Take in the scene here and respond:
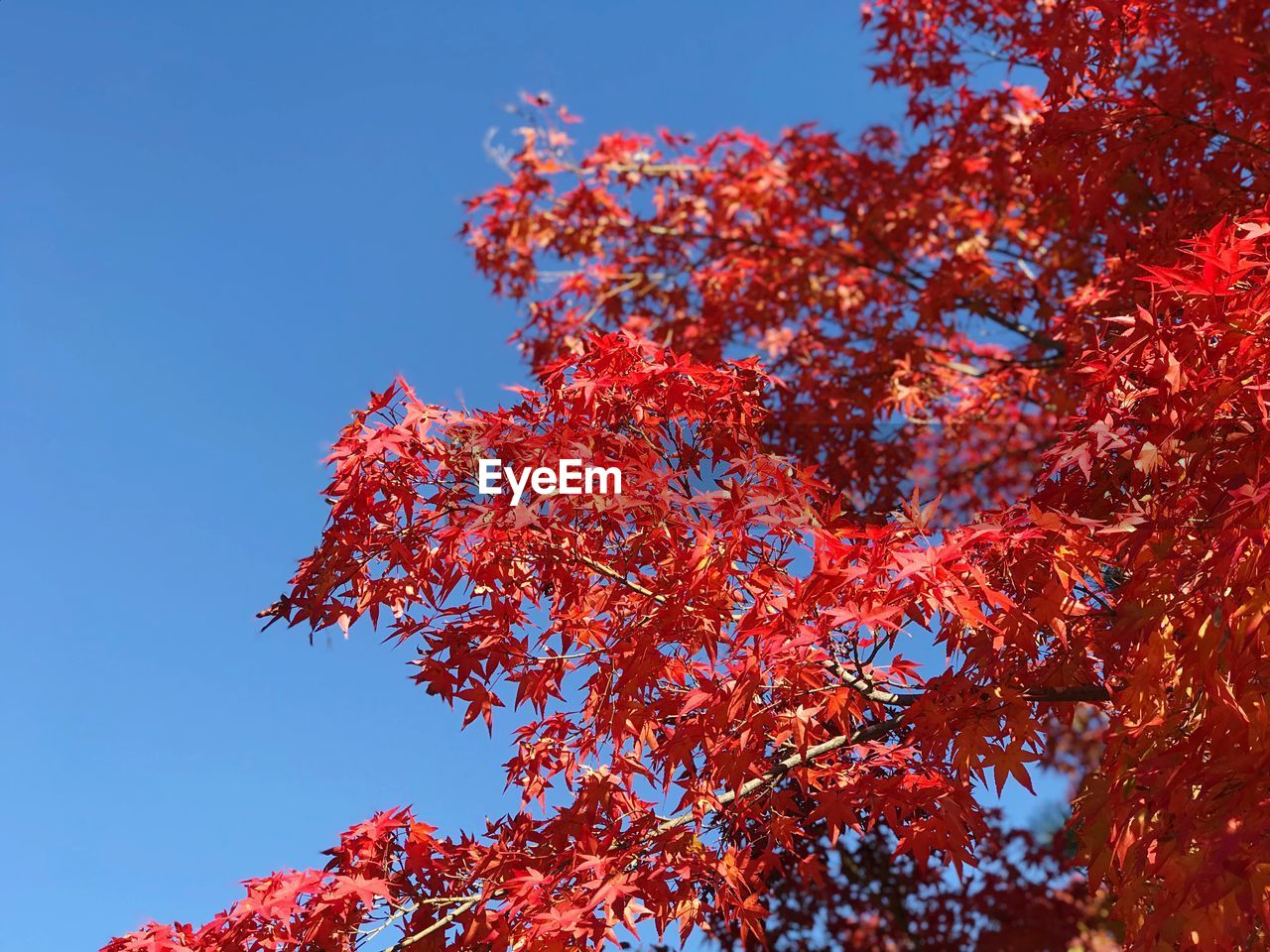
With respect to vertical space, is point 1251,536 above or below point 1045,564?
below

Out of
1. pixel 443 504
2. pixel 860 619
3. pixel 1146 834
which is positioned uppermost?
pixel 443 504

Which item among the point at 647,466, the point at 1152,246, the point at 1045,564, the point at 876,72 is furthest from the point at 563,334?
the point at 1045,564

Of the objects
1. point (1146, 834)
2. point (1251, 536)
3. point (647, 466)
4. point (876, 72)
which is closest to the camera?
point (1251, 536)

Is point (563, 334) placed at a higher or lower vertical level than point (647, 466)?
higher

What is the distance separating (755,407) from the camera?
3.98 metres

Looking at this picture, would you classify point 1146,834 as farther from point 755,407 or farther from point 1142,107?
point 1142,107

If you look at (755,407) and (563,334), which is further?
(563,334)

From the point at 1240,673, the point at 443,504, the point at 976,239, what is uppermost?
the point at 976,239

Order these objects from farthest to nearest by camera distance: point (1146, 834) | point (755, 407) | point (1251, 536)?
1. point (755, 407)
2. point (1146, 834)
3. point (1251, 536)

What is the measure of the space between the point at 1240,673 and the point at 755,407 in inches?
74.7

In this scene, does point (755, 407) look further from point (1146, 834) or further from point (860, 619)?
point (1146, 834)

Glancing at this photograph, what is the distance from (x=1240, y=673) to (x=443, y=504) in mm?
2348

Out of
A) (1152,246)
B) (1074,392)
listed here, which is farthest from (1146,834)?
(1074,392)

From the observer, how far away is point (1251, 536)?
239 cm
